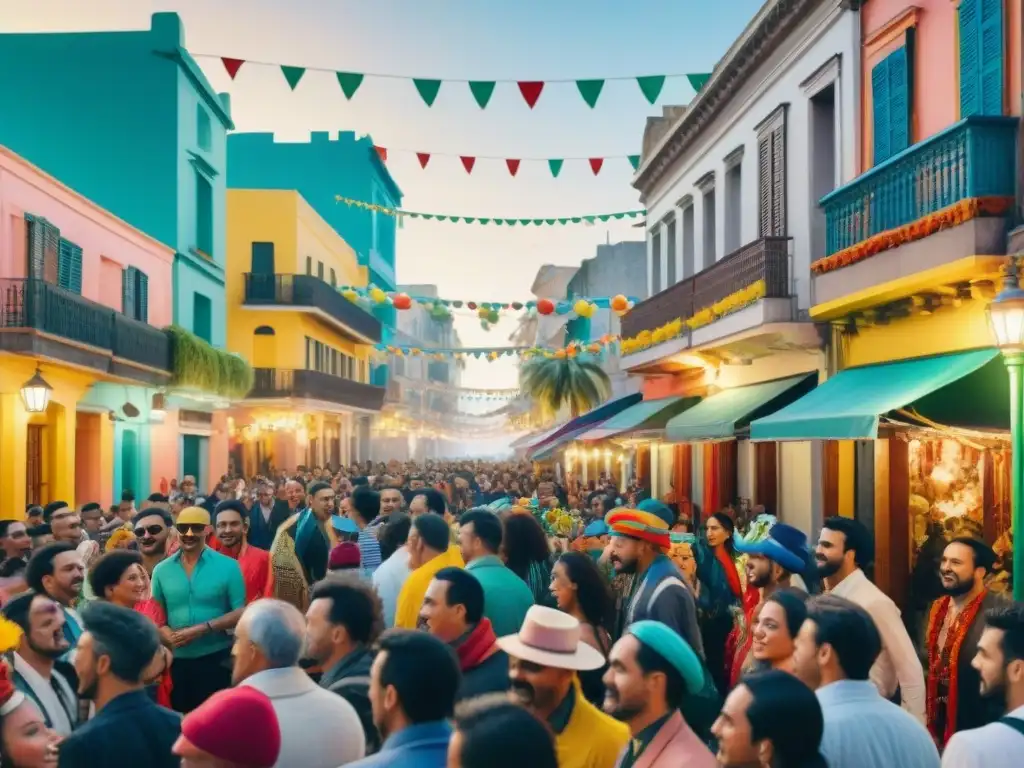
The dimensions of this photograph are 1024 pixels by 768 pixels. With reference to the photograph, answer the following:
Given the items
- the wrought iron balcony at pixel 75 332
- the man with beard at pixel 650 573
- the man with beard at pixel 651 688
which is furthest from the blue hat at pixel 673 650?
the wrought iron balcony at pixel 75 332

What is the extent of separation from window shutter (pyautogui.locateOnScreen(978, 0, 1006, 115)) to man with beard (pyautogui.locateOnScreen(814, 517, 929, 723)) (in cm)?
529

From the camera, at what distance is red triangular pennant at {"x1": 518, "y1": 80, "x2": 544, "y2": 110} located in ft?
53.2

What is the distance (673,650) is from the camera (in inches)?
160

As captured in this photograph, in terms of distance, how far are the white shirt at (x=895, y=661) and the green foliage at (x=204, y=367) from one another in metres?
21.8

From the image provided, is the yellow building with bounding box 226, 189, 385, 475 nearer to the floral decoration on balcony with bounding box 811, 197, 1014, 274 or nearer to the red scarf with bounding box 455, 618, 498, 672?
the floral decoration on balcony with bounding box 811, 197, 1014, 274

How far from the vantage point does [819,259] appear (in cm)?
1409

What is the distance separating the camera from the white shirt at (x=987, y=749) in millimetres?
3654

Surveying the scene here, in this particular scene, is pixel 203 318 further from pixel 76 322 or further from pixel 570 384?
pixel 570 384

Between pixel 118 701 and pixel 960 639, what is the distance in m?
4.38

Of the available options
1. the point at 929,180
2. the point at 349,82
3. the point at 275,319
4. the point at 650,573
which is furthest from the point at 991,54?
the point at 275,319

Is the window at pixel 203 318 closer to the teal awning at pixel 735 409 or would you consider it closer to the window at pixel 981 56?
the teal awning at pixel 735 409

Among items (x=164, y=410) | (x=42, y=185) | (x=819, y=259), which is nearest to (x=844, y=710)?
(x=819, y=259)

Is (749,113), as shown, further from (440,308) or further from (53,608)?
(440,308)

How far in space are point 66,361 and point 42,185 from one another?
3209 mm
